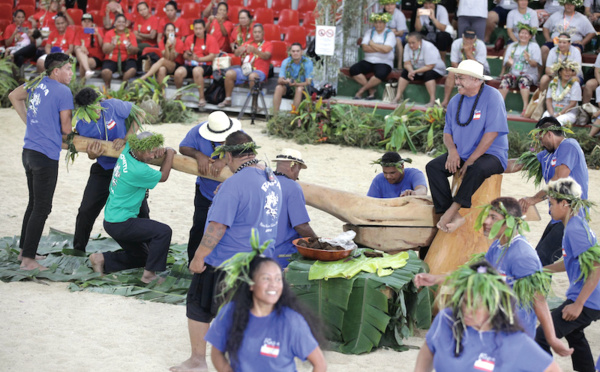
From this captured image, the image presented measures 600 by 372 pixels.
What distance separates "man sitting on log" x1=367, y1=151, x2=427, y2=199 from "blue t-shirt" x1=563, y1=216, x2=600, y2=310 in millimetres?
2356

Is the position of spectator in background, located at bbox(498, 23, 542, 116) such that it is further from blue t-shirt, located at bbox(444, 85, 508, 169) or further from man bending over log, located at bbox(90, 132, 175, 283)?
man bending over log, located at bbox(90, 132, 175, 283)

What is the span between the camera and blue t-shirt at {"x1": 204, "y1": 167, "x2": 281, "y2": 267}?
4.99 m

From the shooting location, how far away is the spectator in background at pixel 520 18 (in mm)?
14789

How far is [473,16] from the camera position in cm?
1521

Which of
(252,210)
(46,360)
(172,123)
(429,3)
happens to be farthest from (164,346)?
(429,3)

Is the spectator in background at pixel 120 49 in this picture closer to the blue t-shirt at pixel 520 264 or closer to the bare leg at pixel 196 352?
the bare leg at pixel 196 352

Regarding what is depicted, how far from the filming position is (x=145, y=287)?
7336mm

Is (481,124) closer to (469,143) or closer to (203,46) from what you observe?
(469,143)

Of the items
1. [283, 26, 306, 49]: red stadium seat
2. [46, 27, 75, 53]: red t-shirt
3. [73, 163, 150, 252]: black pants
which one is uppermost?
[283, 26, 306, 49]: red stadium seat

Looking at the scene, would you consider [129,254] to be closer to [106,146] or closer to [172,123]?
[106,146]

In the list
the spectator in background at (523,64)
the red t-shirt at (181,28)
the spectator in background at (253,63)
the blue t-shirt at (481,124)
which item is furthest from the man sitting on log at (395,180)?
the red t-shirt at (181,28)

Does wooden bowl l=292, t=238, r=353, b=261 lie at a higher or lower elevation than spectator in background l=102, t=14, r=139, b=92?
lower

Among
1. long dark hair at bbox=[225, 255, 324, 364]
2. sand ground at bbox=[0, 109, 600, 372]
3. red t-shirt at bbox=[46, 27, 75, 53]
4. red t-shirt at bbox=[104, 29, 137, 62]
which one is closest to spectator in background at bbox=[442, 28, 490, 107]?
sand ground at bbox=[0, 109, 600, 372]

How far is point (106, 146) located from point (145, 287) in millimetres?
1483
